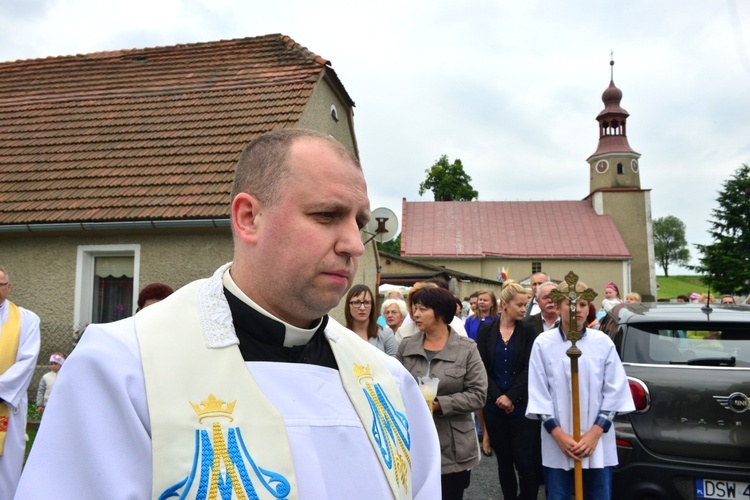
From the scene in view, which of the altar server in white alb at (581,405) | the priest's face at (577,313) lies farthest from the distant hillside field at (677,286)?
the altar server in white alb at (581,405)

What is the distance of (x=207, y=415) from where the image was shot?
1279 mm

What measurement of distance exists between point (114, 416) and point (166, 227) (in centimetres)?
830

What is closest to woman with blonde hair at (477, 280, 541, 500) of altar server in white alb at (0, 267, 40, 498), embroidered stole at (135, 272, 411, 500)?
embroidered stole at (135, 272, 411, 500)

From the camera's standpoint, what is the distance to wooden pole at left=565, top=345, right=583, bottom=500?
13.3 feet

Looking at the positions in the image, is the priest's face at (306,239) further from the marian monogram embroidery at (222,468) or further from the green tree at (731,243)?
the green tree at (731,243)

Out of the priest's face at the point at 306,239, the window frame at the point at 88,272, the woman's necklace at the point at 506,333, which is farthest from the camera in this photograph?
the window frame at the point at 88,272

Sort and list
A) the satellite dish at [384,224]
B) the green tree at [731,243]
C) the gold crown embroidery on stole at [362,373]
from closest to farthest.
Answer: the gold crown embroidery on stole at [362,373] → the satellite dish at [384,224] → the green tree at [731,243]

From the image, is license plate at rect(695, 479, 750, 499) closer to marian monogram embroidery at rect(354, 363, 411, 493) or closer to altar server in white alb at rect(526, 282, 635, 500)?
altar server in white alb at rect(526, 282, 635, 500)

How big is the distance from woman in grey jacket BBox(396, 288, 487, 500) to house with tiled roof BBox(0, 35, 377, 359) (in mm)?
4967

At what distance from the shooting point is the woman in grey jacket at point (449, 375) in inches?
165

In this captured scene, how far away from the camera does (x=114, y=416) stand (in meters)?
1.21

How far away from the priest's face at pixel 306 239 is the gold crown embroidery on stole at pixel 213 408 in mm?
291

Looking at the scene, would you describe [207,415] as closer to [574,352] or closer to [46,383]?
[574,352]

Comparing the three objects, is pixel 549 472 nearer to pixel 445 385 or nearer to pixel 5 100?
pixel 445 385
